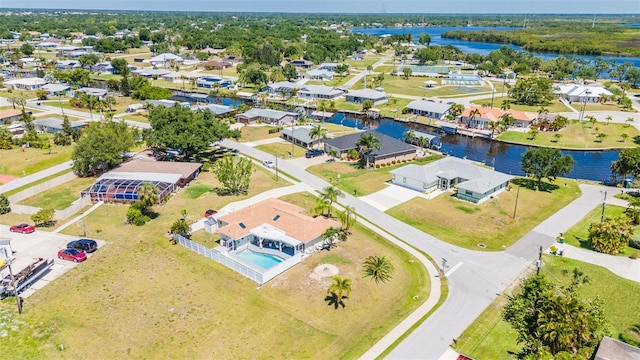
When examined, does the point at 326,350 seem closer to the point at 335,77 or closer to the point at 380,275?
the point at 380,275

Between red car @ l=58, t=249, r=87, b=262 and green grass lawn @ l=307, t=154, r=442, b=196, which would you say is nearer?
red car @ l=58, t=249, r=87, b=262

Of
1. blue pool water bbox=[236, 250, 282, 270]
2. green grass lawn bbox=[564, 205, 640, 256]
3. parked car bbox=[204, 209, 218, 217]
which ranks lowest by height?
blue pool water bbox=[236, 250, 282, 270]

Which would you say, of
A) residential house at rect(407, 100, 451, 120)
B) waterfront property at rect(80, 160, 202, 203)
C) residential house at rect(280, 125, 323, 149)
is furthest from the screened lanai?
residential house at rect(407, 100, 451, 120)

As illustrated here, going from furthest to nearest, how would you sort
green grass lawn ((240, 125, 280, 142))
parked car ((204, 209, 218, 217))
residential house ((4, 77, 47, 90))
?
residential house ((4, 77, 47, 90)) → green grass lawn ((240, 125, 280, 142)) → parked car ((204, 209, 218, 217))

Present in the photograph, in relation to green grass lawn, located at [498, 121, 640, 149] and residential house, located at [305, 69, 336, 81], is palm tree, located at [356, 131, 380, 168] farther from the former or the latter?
residential house, located at [305, 69, 336, 81]

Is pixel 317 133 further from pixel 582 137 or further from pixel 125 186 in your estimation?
pixel 582 137

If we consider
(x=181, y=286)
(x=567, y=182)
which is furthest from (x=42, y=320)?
(x=567, y=182)

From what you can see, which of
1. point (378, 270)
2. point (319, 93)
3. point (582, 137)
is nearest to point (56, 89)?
point (319, 93)

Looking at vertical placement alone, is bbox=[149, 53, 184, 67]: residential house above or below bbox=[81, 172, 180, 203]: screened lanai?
above
